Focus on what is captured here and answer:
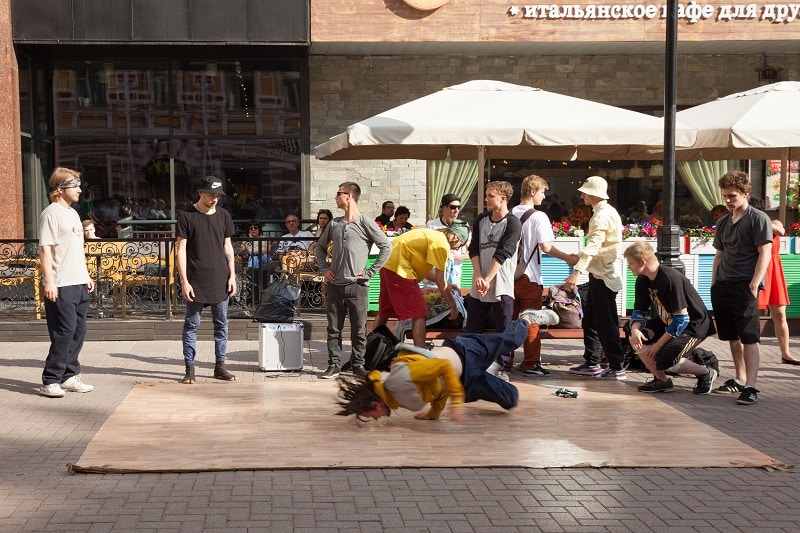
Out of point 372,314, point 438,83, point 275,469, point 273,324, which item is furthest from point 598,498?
point 438,83

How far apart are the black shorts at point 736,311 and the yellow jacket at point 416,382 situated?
2.71 m

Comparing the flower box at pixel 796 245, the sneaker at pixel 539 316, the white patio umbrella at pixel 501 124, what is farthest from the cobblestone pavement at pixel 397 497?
the flower box at pixel 796 245

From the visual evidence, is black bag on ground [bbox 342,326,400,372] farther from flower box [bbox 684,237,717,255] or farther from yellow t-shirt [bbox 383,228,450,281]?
flower box [bbox 684,237,717,255]

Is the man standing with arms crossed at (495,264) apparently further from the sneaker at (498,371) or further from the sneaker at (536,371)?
the sneaker at (536,371)

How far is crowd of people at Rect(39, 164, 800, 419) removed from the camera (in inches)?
324

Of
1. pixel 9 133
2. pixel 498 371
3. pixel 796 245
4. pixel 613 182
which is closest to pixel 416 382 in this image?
pixel 498 371

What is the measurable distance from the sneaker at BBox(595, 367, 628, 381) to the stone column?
1066cm

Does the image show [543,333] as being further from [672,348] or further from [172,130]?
[172,130]

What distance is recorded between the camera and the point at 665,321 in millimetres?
8445

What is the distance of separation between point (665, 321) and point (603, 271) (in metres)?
0.81

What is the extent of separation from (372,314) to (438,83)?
285 inches

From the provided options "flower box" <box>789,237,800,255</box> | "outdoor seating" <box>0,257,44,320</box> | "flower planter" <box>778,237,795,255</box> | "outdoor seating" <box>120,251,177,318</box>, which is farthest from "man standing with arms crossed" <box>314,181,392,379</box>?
"flower box" <box>789,237,800,255</box>

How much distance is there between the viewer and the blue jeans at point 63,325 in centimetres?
834

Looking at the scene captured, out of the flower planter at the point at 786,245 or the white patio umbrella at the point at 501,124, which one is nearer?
the white patio umbrella at the point at 501,124
